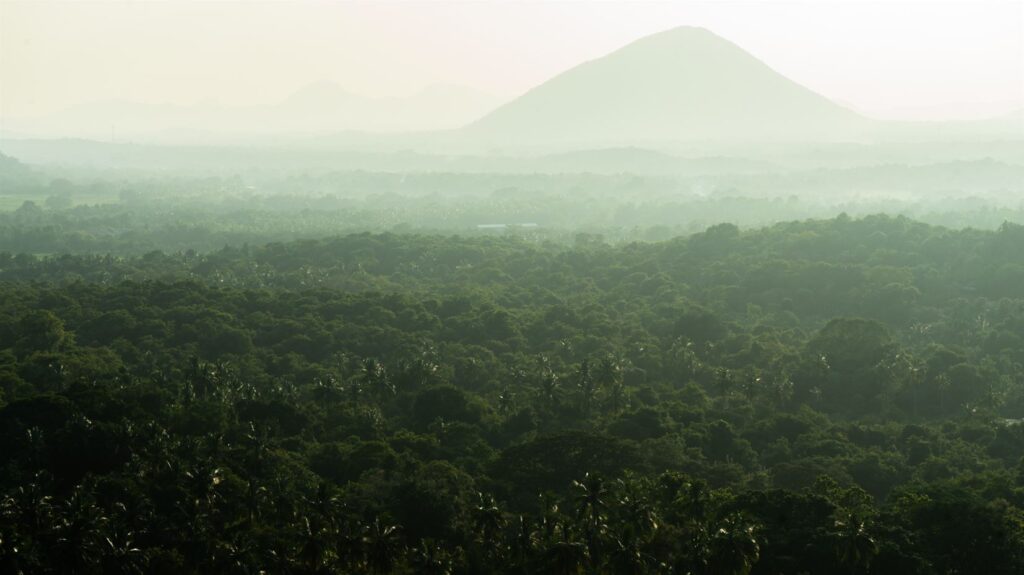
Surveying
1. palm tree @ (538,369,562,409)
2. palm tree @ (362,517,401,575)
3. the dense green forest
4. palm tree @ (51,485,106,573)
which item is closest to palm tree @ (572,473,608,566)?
the dense green forest

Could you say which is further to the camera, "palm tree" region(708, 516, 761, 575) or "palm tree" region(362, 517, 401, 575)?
"palm tree" region(362, 517, 401, 575)

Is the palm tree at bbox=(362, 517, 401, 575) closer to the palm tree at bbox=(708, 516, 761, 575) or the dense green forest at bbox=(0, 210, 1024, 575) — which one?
the dense green forest at bbox=(0, 210, 1024, 575)

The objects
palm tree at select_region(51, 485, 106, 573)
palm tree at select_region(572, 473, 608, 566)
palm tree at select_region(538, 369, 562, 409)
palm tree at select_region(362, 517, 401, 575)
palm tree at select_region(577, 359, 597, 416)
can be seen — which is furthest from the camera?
palm tree at select_region(577, 359, 597, 416)

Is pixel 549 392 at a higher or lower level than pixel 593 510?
lower

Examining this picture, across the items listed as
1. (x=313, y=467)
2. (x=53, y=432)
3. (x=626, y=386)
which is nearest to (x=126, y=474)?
(x=53, y=432)

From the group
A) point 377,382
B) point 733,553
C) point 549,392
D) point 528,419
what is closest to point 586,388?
point 549,392

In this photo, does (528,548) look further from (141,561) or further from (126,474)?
(126,474)

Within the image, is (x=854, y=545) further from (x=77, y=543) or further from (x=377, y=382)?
(x=377, y=382)

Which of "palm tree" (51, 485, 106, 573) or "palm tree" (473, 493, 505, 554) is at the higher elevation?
"palm tree" (51, 485, 106, 573)

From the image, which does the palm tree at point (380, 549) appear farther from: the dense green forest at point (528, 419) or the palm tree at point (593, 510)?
the palm tree at point (593, 510)

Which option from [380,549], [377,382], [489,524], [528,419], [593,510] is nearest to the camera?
[380,549]
